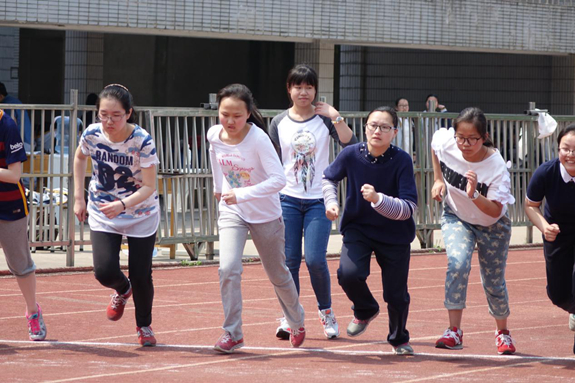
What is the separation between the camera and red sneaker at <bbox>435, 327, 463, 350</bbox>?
24.5 feet

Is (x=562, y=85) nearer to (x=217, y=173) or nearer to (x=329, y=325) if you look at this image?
(x=329, y=325)

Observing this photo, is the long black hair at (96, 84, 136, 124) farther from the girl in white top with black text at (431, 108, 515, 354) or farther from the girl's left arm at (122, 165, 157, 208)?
the girl in white top with black text at (431, 108, 515, 354)

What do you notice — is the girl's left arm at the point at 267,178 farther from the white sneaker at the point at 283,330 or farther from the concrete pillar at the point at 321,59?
the concrete pillar at the point at 321,59

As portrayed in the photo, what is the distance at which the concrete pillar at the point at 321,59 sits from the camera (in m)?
17.6

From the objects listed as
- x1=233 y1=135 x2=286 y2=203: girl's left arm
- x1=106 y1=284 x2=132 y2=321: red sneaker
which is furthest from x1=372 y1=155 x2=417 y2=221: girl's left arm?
x1=106 y1=284 x2=132 y2=321: red sneaker

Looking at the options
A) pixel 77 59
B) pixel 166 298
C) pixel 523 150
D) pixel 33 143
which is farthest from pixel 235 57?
pixel 166 298

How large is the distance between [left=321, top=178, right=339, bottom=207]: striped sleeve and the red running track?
985mm

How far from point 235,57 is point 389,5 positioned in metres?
8.24

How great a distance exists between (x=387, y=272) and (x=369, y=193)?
67cm

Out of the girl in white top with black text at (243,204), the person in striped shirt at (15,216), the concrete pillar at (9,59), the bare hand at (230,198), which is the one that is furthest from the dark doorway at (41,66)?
the bare hand at (230,198)

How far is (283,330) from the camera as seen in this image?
7.84 metres

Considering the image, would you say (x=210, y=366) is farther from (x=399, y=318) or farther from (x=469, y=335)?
(x=469, y=335)

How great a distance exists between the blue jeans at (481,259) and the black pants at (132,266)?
1.96 m

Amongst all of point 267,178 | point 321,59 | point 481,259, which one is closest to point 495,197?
point 481,259
